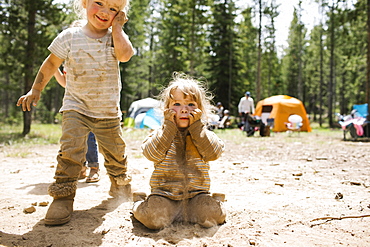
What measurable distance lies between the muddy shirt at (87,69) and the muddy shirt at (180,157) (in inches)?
22.2

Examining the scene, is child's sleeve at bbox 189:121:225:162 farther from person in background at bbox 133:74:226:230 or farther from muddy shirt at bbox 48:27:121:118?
muddy shirt at bbox 48:27:121:118

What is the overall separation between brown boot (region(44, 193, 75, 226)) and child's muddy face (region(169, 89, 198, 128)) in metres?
1.03

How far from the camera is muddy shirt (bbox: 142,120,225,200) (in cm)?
215

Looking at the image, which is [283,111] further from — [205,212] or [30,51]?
[205,212]

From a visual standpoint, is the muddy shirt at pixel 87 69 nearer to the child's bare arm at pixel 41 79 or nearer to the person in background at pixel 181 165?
the child's bare arm at pixel 41 79

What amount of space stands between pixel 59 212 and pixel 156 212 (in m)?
0.71

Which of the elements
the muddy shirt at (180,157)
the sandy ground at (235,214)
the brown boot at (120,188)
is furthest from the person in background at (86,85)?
the muddy shirt at (180,157)

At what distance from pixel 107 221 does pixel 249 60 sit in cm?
3077

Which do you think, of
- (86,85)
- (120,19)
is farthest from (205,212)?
(120,19)

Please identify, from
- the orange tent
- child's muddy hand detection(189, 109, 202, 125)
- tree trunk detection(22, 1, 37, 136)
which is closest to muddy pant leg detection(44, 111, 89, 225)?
child's muddy hand detection(189, 109, 202, 125)

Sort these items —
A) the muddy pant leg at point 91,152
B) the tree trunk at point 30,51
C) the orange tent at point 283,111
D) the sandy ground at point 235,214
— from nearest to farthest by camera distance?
the sandy ground at point 235,214 → the muddy pant leg at point 91,152 → the tree trunk at point 30,51 → the orange tent at point 283,111

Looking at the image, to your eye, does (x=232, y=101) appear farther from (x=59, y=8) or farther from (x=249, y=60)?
(x=59, y=8)

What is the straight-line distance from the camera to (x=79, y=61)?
7.75 ft

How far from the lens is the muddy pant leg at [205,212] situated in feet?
6.82
